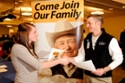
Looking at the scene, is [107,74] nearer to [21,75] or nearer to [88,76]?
[88,76]

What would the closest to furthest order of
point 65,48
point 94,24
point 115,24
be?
1. point 94,24
2. point 65,48
3. point 115,24

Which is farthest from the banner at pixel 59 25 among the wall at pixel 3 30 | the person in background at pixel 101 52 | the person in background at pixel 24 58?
the wall at pixel 3 30

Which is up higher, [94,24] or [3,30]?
[94,24]

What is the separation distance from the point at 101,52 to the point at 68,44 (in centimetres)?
78

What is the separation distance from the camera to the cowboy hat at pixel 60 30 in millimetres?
2580

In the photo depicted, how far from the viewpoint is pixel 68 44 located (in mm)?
2564

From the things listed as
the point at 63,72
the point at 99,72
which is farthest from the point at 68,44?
the point at 99,72

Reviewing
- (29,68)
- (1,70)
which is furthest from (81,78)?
(1,70)

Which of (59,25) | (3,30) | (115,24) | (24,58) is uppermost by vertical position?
(59,25)

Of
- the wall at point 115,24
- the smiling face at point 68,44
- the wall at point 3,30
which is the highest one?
the smiling face at point 68,44

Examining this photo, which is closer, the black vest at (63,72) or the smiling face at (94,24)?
the smiling face at (94,24)

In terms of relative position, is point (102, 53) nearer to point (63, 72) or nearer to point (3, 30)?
point (63, 72)

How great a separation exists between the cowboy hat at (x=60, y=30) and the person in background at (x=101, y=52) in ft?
1.95

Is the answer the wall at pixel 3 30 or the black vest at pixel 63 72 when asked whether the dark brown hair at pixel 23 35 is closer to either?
the black vest at pixel 63 72
